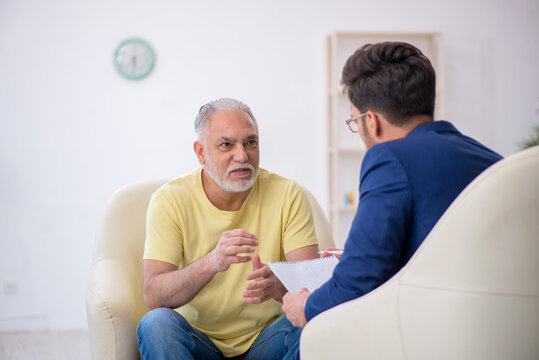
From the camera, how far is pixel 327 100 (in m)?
3.98

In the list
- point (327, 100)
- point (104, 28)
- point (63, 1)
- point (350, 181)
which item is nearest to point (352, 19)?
point (327, 100)

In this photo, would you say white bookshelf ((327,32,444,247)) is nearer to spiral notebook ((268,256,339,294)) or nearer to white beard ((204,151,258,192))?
white beard ((204,151,258,192))

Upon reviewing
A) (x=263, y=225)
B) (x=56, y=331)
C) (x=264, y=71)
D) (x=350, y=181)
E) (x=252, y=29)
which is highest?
(x=252, y=29)

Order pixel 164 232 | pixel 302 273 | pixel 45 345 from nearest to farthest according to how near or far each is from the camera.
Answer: pixel 302 273
pixel 164 232
pixel 45 345

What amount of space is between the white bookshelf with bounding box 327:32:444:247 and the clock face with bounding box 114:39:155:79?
1.29 m

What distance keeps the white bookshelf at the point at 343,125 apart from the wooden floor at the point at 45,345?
1.82 metres

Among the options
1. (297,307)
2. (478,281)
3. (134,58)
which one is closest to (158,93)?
(134,58)

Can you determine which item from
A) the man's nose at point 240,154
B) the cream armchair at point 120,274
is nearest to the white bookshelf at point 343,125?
the cream armchair at point 120,274

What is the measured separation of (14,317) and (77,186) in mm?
Answer: 983

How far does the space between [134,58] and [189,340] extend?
280 centimetres

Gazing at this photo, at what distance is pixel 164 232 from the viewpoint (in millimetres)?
1720

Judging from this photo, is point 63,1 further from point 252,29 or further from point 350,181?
point 350,181

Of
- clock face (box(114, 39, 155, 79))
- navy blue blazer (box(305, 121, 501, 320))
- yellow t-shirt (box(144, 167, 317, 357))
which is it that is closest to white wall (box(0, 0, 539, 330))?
clock face (box(114, 39, 155, 79))

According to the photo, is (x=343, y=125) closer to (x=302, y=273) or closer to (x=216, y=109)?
(x=216, y=109)
